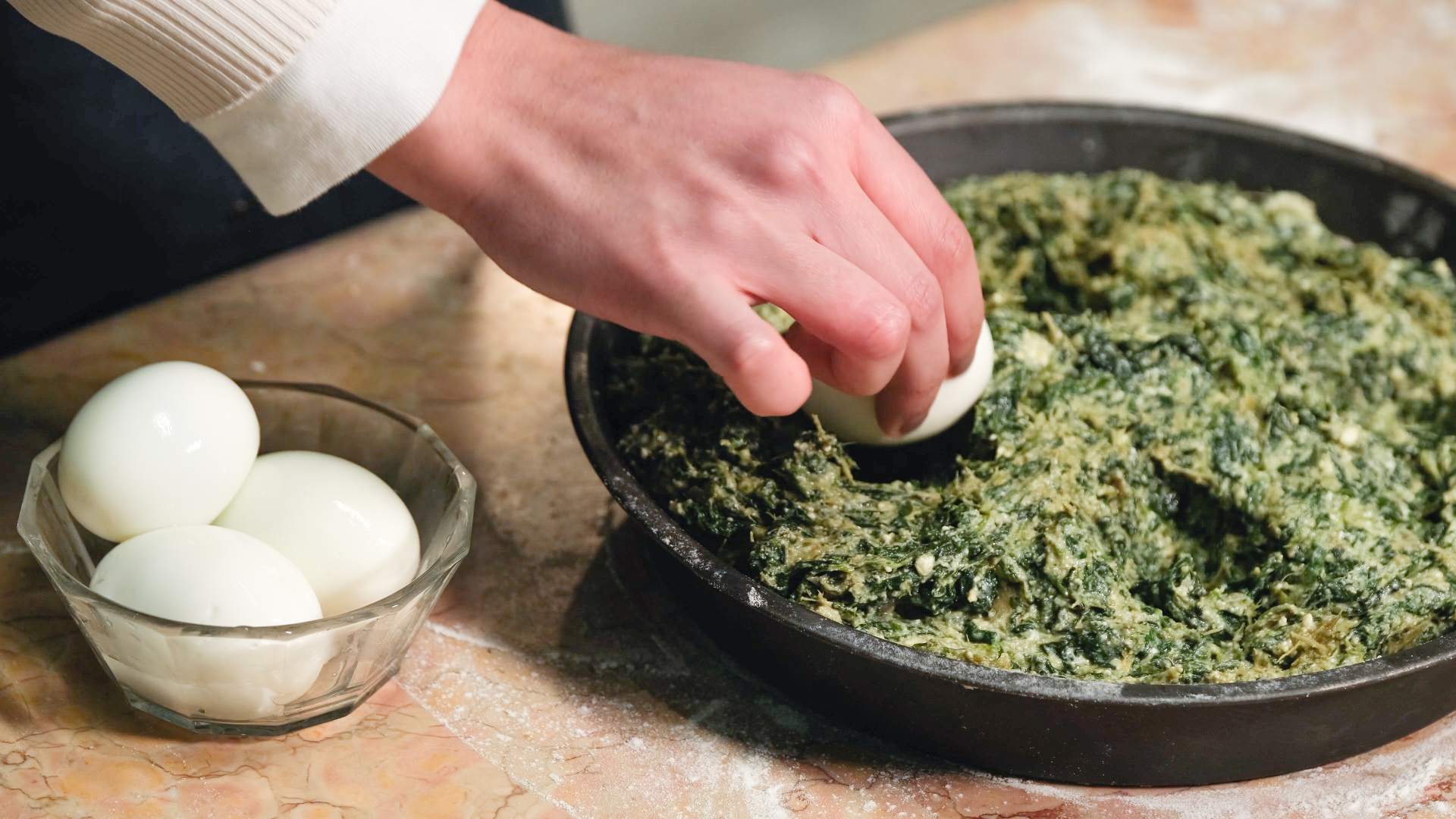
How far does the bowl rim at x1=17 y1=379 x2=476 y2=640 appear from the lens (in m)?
1.19

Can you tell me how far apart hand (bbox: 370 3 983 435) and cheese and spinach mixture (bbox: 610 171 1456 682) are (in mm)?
194

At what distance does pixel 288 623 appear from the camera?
1235mm

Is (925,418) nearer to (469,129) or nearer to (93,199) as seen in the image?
(469,129)

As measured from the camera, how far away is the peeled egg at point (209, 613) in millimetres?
1212

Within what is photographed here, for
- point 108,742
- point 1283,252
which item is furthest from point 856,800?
point 1283,252

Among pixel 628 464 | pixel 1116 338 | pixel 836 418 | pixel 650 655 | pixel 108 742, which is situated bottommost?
pixel 108 742

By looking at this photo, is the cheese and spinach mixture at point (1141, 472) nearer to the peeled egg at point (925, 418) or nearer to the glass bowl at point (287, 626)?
the peeled egg at point (925, 418)

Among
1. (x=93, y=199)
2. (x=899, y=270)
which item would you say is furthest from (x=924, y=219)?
(x=93, y=199)

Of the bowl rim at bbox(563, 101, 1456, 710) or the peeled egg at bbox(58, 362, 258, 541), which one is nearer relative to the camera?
the bowl rim at bbox(563, 101, 1456, 710)

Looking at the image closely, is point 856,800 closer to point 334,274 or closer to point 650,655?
point 650,655

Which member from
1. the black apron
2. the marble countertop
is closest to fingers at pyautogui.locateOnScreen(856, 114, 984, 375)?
the marble countertop

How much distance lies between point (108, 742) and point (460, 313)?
3.00 ft

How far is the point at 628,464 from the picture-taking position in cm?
153

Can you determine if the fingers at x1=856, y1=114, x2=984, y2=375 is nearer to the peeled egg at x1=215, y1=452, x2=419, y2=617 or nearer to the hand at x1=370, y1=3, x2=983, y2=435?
the hand at x1=370, y1=3, x2=983, y2=435
